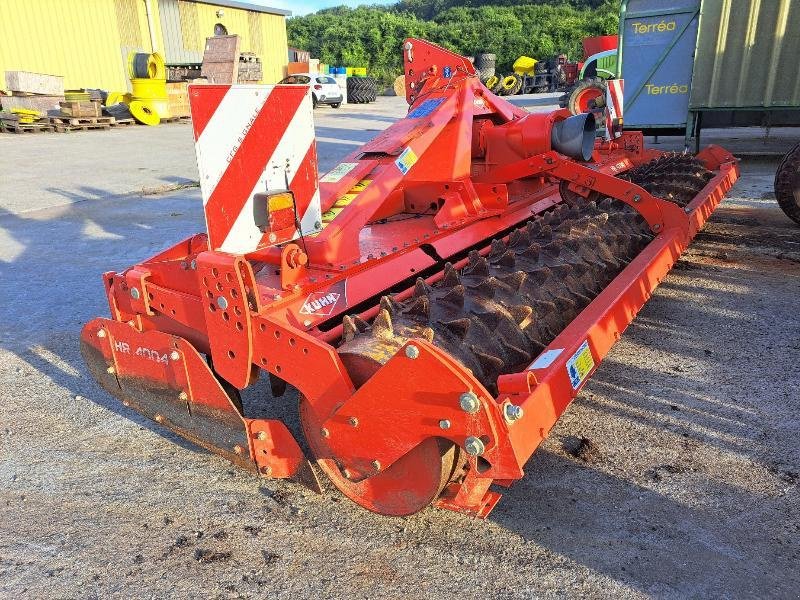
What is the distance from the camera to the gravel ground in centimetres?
212

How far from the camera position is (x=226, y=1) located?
29.3m

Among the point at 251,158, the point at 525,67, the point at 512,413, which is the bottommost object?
the point at 512,413

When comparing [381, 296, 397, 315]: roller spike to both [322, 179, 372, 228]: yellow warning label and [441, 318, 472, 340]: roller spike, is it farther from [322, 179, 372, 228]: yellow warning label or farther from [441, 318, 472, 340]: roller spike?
[322, 179, 372, 228]: yellow warning label

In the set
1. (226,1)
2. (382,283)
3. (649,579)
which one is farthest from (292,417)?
(226,1)

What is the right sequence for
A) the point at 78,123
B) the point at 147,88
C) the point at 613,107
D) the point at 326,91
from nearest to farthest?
the point at 613,107 < the point at 78,123 < the point at 147,88 < the point at 326,91

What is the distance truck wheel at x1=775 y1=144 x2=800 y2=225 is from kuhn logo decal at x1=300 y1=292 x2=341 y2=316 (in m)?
4.67

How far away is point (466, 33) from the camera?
50.6 metres

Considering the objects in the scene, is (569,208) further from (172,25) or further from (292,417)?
(172,25)

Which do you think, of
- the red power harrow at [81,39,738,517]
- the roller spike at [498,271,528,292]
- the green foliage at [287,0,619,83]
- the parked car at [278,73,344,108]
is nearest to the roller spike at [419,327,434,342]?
the red power harrow at [81,39,738,517]

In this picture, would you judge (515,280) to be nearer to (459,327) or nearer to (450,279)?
(450,279)

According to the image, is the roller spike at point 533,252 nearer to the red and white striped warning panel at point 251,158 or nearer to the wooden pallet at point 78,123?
the red and white striped warning panel at point 251,158

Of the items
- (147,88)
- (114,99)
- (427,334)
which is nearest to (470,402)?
(427,334)

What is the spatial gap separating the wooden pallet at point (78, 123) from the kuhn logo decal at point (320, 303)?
1776 centimetres

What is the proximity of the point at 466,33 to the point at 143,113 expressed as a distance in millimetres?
37631
